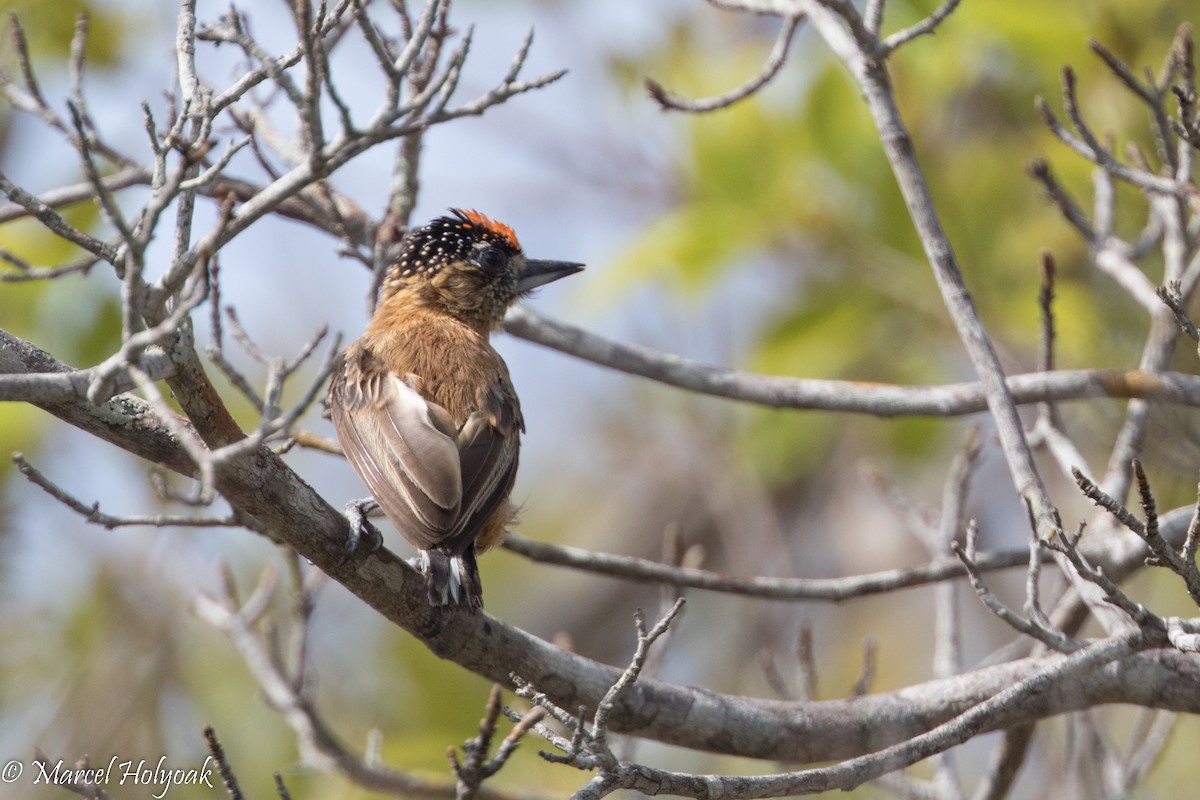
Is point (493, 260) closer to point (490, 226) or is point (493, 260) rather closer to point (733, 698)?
point (490, 226)

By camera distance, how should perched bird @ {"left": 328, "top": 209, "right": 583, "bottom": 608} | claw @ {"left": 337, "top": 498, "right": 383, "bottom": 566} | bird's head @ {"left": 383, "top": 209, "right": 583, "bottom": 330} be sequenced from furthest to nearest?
bird's head @ {"left": 383, "top": 209, "right": 583, "bottom": 330}, perched bird @ {"left": 328, "top": 209, "right": 583, "bottom": 608}, claw @ {"left": 337, "top": 498, "right": 383, "bottom": 566}

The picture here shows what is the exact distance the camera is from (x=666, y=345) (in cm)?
813

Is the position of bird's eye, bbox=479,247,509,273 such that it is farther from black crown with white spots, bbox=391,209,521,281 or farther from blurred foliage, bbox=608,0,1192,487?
blurred foliage, bbox=608,0,1192,487

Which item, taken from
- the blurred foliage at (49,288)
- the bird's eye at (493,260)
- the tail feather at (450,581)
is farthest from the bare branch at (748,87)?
the blurred foliage at (49,288)

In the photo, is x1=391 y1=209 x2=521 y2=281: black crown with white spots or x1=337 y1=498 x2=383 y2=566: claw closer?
x1=337 y1=498 x2=383 y2=566: claw

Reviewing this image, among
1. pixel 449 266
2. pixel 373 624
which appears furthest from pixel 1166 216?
pixel 373 624

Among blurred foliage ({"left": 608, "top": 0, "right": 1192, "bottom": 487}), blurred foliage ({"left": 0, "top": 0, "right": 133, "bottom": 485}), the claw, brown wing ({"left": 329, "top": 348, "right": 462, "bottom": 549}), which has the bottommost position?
the claw

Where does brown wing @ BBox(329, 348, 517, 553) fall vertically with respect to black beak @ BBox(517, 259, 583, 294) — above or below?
below

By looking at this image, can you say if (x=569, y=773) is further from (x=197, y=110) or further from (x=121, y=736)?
(x=197, y=110)

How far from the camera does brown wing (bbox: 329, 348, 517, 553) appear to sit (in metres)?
3.94

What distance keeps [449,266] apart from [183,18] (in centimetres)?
306

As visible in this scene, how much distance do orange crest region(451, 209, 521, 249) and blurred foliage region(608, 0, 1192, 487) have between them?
603mm

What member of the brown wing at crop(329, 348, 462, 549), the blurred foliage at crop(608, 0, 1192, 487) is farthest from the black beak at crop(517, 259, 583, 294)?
the brown wing at crop(329, 348, 462, 549)

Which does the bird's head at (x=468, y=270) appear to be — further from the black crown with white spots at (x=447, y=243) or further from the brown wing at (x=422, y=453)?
the brown wing at (x=422, y=453)
